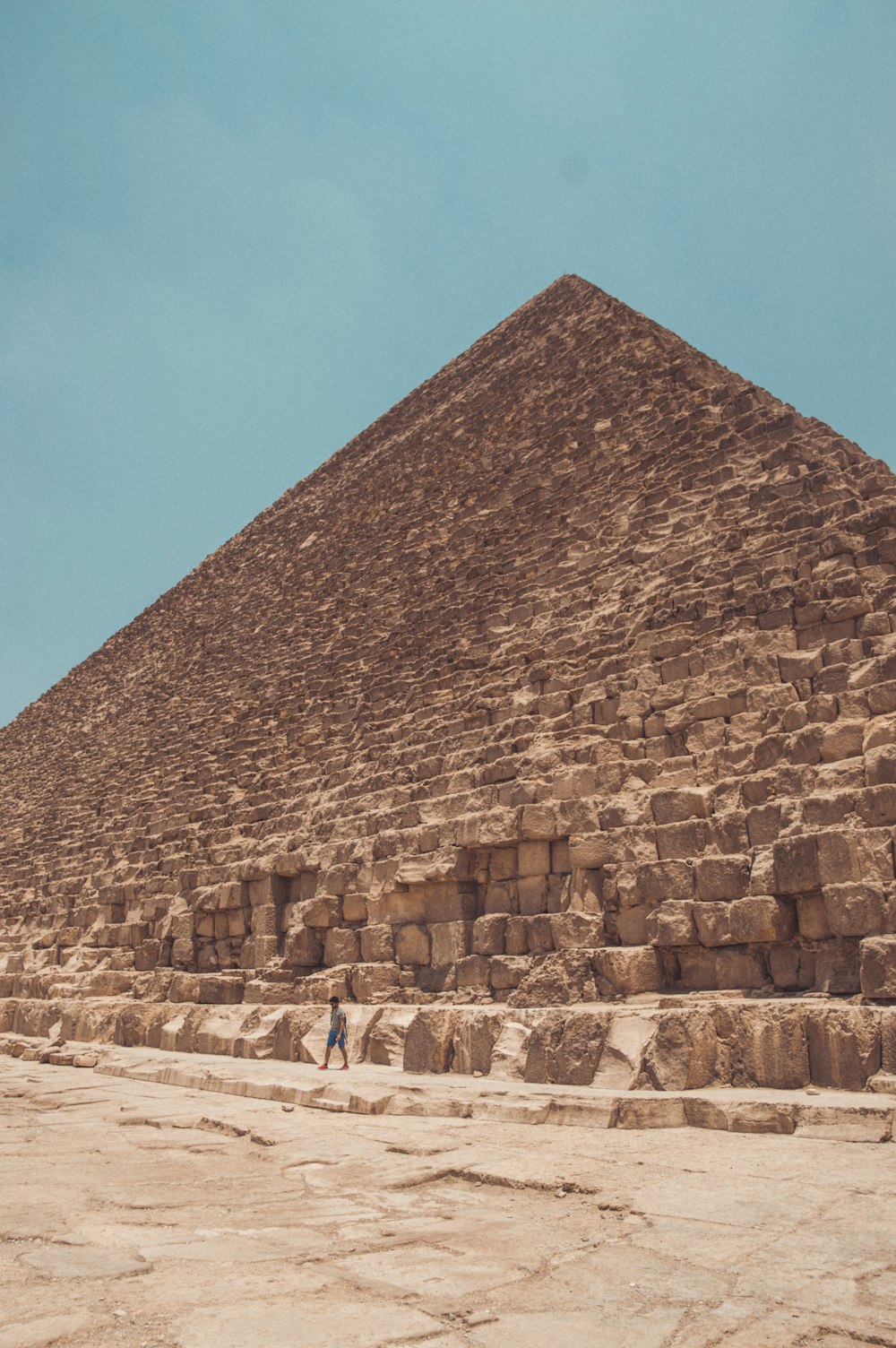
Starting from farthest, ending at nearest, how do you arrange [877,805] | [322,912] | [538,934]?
[322,912], [538,934], [877,805]

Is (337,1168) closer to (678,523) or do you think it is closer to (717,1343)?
(717,1343)

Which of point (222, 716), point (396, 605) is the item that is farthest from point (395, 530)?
point (222, 716)

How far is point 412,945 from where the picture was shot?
8.62m

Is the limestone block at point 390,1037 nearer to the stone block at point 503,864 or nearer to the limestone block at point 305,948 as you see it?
the stone block at point 503,864

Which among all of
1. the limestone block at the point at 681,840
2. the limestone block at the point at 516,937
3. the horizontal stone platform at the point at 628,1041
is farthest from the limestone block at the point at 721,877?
the limestone block at the point at 516,937

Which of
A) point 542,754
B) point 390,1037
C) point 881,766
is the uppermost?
point 542,754

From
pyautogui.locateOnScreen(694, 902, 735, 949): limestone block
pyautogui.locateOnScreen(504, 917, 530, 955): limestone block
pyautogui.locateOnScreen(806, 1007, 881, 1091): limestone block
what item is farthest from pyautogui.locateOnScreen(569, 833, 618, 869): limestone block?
pyautogui.locateOnScreen(806, 1007, 881, 1091): limestone block

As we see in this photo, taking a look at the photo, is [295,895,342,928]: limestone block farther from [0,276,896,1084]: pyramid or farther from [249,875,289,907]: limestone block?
[249,875,289,907]: limestone block

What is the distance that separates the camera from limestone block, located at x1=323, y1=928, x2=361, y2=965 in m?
9.21

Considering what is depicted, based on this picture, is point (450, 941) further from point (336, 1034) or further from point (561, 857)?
point (561, 857)

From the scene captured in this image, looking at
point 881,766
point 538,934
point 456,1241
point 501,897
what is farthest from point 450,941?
point 456,1241

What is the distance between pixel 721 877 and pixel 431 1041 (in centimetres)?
214

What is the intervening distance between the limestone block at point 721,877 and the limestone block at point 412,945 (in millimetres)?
2746

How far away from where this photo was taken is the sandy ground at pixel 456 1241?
234 centimetres
